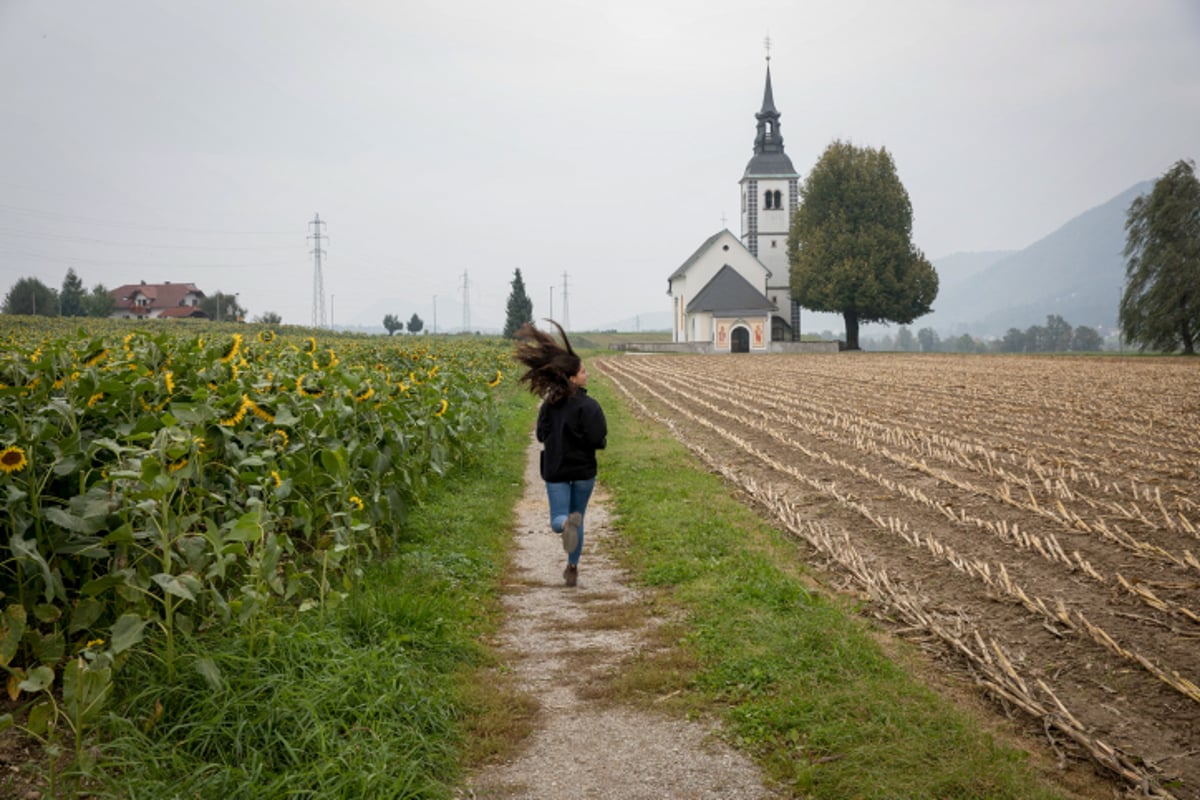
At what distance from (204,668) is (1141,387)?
85.6ft

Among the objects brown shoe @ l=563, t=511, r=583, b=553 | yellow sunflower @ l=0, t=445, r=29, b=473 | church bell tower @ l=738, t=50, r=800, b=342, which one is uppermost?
church bell tower @ l=738, t=50, r=800, b=342

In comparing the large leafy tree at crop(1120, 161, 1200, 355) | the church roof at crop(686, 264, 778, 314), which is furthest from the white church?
the large leafy tree at crop(1120, 161, 1200, 355)

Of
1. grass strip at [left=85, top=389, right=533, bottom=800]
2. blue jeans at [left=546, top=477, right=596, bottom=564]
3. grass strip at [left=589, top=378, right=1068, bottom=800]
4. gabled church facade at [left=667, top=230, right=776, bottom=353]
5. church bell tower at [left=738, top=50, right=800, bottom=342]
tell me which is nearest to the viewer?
grass strip at [left=85, top=389, right=533, bottom=800]

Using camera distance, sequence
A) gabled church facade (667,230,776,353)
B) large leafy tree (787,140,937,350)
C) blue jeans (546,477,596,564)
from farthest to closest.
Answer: gabled church facade (667,230,776,353)
large leafy tree (787,140,937,350)
blue jeans (546,477,596,564)

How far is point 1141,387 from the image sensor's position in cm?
2453

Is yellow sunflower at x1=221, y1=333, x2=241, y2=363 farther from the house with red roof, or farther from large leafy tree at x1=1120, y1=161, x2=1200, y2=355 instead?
the house with red roof

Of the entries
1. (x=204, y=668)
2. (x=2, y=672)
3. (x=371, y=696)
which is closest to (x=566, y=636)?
(x=371, y=696)

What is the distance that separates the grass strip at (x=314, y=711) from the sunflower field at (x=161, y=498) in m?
0.20

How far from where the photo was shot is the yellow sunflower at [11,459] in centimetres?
390

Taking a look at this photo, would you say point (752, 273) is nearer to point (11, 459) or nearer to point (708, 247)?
point (708, 247)

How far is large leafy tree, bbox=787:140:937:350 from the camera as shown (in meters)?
64.6

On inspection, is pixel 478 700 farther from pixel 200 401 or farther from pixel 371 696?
pixel 200 401

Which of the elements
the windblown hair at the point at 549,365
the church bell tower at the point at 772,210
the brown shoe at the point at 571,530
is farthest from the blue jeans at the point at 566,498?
the church bell tower at the point at 772,210

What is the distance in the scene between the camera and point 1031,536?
Answer: 27.1 feet
